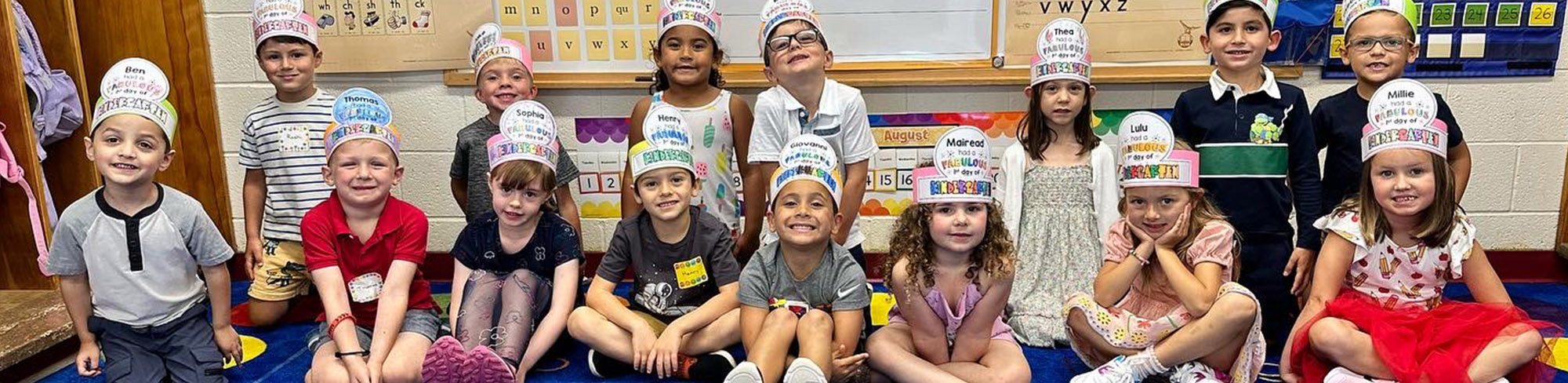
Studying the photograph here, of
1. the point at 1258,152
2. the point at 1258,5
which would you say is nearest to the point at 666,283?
the point at 1258,152

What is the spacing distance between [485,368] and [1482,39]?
3259 mm

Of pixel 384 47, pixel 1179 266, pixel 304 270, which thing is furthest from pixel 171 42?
pixel 1179 266

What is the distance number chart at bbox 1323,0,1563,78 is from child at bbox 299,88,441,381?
115 inches

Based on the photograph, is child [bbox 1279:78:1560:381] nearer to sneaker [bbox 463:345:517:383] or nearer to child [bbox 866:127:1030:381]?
child [bbox 866:127:1030:381]

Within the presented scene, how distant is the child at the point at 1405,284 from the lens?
2.00m

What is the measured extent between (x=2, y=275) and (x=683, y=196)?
7.48ft

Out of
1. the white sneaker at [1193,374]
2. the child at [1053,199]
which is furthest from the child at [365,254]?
the white sneaker at [1193,374]

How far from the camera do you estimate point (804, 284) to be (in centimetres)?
Answer: 228

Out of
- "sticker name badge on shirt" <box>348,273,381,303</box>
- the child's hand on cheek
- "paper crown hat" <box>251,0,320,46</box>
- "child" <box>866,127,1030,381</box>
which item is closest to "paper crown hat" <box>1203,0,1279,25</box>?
the child's hand on cheek

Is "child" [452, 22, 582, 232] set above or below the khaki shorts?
above

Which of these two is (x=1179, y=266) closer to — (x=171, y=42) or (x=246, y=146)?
(x=246, y=146)

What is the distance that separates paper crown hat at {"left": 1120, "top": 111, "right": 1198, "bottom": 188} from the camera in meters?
2.14

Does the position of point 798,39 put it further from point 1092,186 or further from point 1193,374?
point 1193,374

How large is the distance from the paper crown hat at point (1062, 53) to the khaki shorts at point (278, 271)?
7.55 ft
